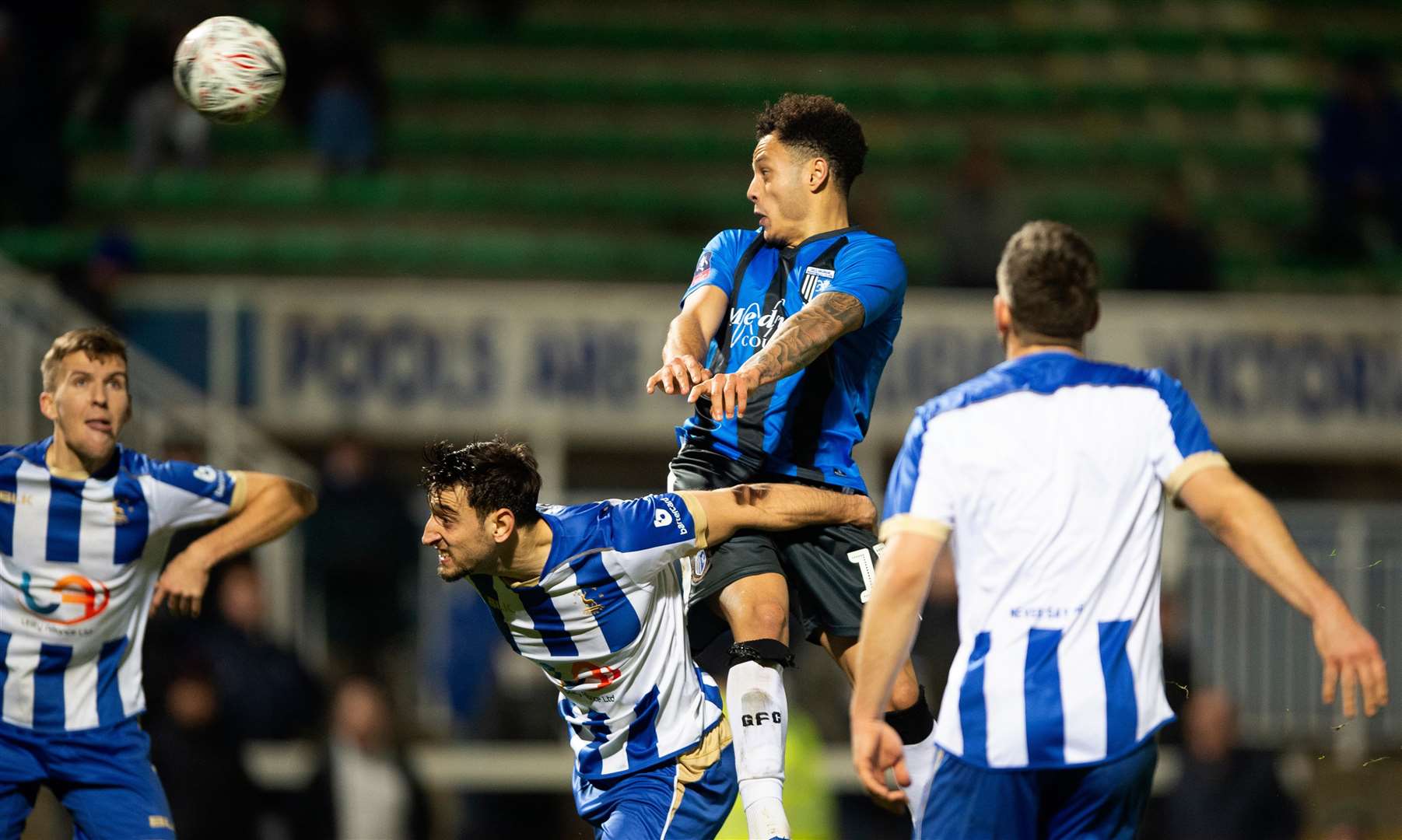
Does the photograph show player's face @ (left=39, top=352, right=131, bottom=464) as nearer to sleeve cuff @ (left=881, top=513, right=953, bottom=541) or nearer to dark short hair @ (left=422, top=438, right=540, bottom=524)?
dark short hair @ (left=422, top=438, right=540, bottom=524)

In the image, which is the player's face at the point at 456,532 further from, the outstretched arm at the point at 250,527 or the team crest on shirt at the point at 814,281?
the team crest on shirt at the point at 814,281

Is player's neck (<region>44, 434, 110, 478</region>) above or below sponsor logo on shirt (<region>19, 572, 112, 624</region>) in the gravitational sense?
above

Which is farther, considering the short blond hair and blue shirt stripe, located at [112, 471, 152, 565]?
blue shirt stripe, located at [112, 471, 152, 565]

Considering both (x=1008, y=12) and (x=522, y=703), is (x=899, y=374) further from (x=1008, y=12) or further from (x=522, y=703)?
(x=1008, y=12)

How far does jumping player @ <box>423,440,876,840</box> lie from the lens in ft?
16.9

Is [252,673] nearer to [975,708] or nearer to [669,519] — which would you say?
[669,519]

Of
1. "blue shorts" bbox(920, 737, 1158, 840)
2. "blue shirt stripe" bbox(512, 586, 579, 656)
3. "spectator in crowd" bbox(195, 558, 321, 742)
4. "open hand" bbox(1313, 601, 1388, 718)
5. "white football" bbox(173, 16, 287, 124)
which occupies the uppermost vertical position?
"white football" bbox(173, 16, 287, 124)

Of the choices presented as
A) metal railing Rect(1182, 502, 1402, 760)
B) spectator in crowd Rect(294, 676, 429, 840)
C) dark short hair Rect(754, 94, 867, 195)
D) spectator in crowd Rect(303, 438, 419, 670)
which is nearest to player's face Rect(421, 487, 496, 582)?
dark short hair Rect(754, 94, 867, 195)

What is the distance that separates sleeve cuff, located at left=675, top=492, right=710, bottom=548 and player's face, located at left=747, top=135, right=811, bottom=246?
3.11ft

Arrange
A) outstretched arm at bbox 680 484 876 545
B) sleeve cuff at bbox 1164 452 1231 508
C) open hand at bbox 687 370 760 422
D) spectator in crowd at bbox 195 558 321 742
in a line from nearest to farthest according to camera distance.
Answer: sleeve cuff at bbox 1164 452 1231 508
open hand at bbox 687 370 760 422
outstretched arm at bbox 680 484 876 545
spectator in crowd at bbox 195 558 321 742

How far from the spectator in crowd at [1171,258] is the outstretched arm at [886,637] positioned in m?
9.60

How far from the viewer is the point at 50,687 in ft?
18.5

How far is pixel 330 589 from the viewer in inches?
439

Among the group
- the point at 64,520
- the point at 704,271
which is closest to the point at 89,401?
the point at 64,520
